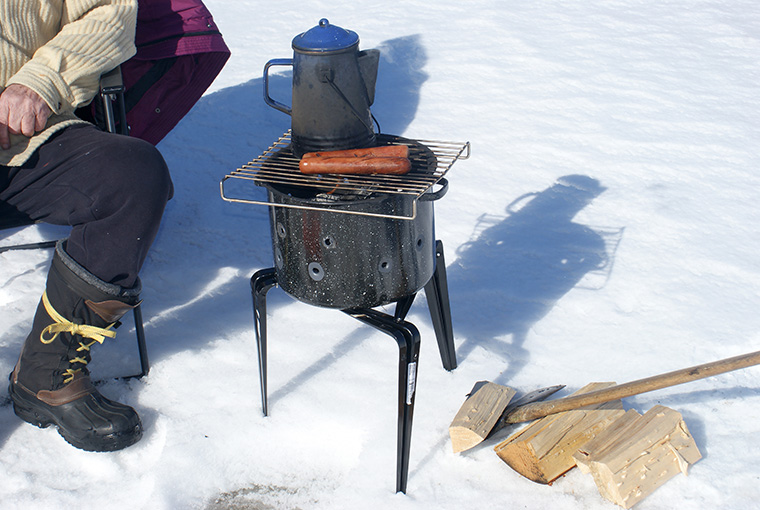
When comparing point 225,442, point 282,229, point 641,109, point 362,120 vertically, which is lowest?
point 225,442

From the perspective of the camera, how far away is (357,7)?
6.67 m

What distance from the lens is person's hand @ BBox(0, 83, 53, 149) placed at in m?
2.35

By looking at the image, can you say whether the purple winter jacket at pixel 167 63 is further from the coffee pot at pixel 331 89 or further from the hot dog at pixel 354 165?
the hot dog at pixel 354 165

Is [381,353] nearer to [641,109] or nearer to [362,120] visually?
[362,120]

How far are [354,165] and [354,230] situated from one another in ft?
0.61

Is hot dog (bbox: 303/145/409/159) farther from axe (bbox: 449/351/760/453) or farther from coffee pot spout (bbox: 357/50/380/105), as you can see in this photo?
axe (bbox: 449/351/760/453)

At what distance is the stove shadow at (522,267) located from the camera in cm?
311

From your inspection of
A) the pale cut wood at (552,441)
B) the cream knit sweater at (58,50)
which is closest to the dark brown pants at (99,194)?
the cream knit sweater at (58,50)

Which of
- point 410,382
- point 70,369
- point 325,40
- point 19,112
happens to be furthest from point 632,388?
point 19,112

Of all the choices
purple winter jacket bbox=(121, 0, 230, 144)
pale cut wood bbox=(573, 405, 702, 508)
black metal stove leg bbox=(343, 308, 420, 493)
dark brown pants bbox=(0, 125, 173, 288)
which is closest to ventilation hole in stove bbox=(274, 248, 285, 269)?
black metal stove leg bbox=(343, 308, 420, 493)

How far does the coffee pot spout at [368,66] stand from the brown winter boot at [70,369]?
3.24 feet

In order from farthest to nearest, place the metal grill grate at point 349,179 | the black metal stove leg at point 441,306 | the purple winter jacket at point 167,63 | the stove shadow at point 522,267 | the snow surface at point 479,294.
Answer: the purple winter jacket at point 167,63, the stove shadow at point 522,267, the black metal stove leg at point 441,306, the snow surface at point 479,294, the metal grill grate at point 349,179

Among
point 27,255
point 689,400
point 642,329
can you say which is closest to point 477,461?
point 689,400

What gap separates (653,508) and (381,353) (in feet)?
3.82
